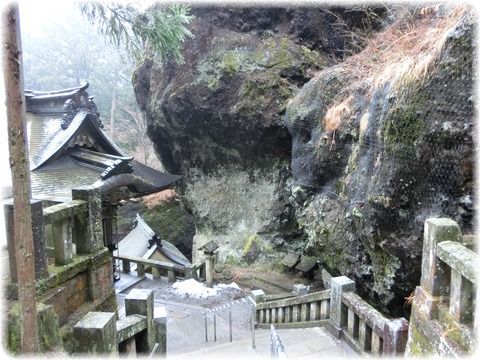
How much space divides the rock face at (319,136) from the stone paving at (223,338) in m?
1.28

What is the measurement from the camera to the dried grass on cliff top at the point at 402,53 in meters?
4.43

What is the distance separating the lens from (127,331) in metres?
3.50

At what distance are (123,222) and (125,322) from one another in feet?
56.8

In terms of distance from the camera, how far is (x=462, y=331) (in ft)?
7.48

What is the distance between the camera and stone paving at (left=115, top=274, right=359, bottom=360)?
4.55 meters

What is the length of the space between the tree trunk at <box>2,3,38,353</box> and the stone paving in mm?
3215

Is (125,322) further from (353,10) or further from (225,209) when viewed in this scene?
(353,10)

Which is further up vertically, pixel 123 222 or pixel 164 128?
pixel 164 128

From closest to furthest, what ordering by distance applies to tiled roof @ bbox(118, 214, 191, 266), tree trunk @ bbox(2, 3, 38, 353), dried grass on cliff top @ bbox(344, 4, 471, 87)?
tree trunk @ bbox(2, 3, 38, 353)
dried grass on cliff top @ bbox(344, 4, 471, 87)
tiled roof @ bbox(118, 214, 191, 266)

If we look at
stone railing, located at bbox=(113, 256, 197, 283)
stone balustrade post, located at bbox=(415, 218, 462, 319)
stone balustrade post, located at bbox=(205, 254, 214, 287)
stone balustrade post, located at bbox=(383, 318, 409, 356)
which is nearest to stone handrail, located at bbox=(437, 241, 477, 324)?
stone balustrade post, located at bbox=(415, 218, 462, 319)

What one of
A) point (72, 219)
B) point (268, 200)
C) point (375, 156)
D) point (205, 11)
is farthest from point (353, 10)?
point (72, 219)

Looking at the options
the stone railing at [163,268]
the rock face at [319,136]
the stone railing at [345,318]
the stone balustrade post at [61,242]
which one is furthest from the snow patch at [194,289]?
the stone balustrade post at [61,242]

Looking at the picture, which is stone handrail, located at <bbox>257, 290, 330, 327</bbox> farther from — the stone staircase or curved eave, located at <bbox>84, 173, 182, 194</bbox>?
curved eave, located at <bbox>84, 173, 182, 194</bbox>

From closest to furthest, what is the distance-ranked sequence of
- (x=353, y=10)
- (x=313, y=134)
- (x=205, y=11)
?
(x=313, y=134) → (x=353, y=10) → (x=205, y=11)
